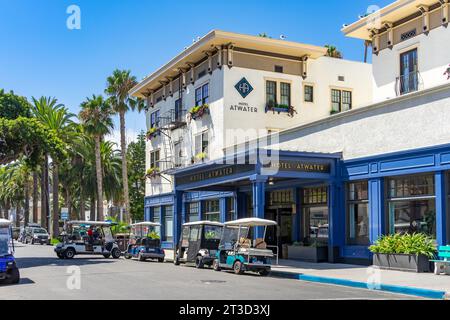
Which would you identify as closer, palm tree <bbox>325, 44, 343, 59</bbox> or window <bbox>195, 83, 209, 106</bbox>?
window <bbox>195, 83, 209, 106</bbox>

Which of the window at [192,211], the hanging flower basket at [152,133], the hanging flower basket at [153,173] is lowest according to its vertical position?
the window at [192,211]

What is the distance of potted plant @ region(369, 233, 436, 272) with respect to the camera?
1958cm

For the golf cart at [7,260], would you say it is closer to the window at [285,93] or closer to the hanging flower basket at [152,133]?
the window at [285,93]

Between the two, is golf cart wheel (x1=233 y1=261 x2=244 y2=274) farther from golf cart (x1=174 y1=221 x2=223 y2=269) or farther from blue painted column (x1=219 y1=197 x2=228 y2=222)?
blue painted column (x1=219 y1=197 x2=228 y2=222)

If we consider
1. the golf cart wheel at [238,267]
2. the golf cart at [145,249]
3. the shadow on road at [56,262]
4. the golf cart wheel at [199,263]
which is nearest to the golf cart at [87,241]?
the golf cart at [145,249]

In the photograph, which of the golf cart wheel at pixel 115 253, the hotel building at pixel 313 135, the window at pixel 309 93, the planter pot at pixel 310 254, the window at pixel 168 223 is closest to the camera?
the hotel building at pixel 313 135

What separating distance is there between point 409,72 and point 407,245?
34.1 feet

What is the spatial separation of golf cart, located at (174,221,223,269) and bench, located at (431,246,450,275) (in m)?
8.72

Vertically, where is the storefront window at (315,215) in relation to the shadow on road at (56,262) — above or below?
above

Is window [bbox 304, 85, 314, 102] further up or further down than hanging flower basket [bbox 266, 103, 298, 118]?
further up

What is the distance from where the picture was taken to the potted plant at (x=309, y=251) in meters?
25.2

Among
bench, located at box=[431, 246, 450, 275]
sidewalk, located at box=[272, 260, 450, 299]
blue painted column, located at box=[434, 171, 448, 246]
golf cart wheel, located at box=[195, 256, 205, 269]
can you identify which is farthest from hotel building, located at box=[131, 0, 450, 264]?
golf cart wheel, located at box=[195, 256, 205, 269]

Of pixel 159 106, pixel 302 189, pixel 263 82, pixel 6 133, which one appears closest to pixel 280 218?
pixel 302 189

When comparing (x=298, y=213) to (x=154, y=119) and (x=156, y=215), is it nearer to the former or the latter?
(x=156, y=215)
